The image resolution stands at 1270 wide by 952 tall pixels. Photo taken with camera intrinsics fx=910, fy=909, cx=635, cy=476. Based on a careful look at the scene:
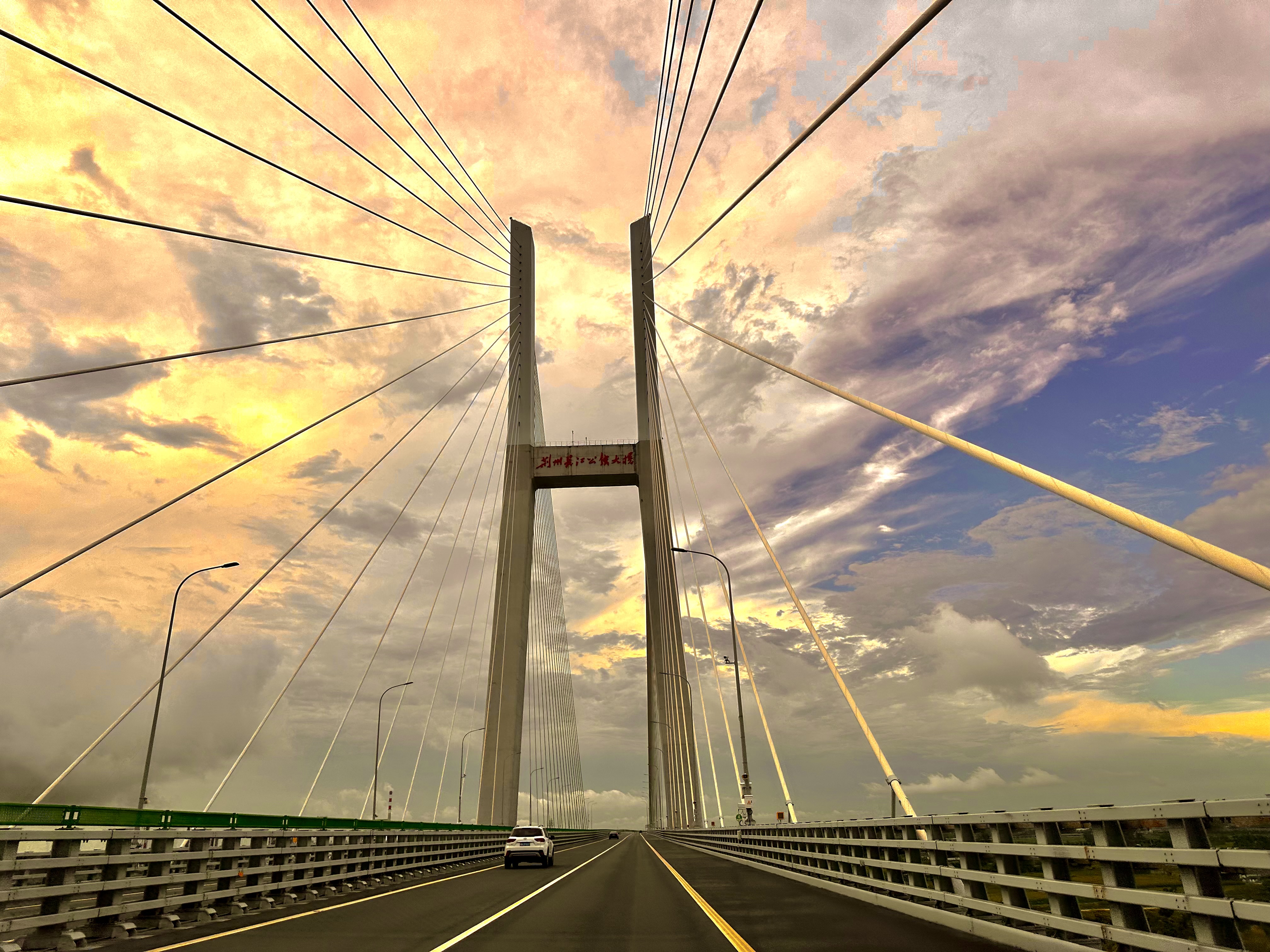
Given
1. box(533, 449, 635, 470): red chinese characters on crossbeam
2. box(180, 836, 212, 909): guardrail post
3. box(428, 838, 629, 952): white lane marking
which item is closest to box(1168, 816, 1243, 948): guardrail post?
box(428, 838, 629, 952): white lane marking

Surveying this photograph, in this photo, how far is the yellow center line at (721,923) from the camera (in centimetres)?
873

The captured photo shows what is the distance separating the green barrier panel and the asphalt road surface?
1.27m

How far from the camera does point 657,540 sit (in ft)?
144

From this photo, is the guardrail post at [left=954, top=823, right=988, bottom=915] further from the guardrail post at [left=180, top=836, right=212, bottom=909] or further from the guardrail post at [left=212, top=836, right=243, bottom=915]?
the guardrail post at [left=212, top=836, right=243, bottom=915]

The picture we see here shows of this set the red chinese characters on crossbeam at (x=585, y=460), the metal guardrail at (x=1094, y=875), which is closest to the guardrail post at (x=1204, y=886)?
the metal guardrail at (x=1094, y=875)

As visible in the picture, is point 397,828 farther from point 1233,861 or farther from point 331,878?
point 1233,861

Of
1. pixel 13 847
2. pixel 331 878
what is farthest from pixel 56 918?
pixel 331 878

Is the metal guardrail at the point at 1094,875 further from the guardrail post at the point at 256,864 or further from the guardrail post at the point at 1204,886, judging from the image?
the guardrail post at the point at 256,864

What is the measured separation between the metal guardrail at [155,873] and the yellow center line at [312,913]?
757mm

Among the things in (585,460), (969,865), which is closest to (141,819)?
(969,865)

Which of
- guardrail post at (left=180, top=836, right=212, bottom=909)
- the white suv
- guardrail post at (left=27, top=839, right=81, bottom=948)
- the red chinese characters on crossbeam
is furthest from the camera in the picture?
the red chinese characters on crossbeam

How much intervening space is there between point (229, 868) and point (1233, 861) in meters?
11.8

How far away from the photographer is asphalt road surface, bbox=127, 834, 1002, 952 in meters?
8.85

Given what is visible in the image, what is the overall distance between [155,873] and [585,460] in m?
36.4
